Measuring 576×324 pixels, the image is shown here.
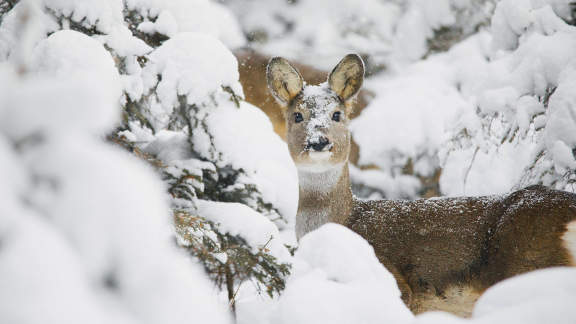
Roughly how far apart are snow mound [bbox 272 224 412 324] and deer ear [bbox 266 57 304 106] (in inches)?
96.4

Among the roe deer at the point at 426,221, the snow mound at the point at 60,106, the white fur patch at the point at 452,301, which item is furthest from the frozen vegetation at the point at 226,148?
the white fur patch at the point at 452,301

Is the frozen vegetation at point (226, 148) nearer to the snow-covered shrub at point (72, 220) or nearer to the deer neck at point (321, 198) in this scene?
the snow-covered shrub at point (72, 220)

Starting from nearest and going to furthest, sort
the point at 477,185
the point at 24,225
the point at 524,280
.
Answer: the point at 24,225 < the point at 524,280 < the point at 477,185

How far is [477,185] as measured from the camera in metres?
5.64

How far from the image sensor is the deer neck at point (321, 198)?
12.0ft

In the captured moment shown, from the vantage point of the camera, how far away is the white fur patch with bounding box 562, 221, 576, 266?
8.95 ft

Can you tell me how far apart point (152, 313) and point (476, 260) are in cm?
266

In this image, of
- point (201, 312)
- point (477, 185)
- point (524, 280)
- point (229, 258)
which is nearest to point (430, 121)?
point (477, 185)

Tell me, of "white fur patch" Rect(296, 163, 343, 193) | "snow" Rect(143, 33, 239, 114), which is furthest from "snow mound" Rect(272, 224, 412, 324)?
"snow" Rect(143, 33, 239, 114)

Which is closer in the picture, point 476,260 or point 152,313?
→ point 152,313

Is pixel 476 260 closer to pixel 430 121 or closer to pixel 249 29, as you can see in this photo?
pixel 430 121

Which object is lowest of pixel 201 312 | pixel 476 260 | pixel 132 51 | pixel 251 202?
pixel 251 202

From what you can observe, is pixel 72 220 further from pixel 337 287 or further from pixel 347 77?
pixel 347 77

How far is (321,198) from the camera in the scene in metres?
3.73
